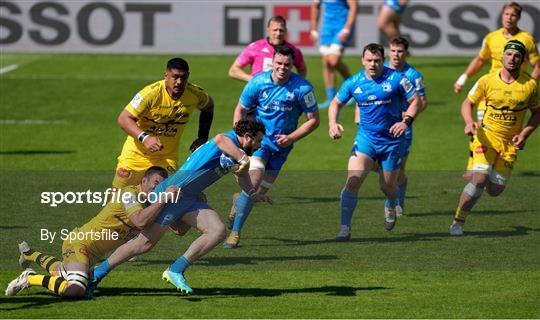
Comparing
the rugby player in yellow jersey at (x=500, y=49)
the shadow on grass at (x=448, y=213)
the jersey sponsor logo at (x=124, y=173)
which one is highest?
the jersey sponsor logo at (x=124, y=173)

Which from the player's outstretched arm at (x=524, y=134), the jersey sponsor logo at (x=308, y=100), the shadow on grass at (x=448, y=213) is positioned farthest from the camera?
the shadow on grass at (x=448, y=213)

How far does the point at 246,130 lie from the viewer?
12453 millimetres

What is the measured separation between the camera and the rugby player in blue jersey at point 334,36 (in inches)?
1009

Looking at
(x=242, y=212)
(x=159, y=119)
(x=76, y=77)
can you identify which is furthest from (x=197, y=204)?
(x=76, y=77)

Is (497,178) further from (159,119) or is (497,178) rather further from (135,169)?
(135,169)

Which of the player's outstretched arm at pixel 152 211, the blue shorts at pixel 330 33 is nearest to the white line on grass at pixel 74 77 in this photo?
the blue shorts at pixel 330 33

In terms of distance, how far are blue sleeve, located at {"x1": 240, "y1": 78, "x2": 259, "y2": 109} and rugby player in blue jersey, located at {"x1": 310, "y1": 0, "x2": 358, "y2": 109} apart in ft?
33.6

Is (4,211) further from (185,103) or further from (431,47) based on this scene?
(431,47)

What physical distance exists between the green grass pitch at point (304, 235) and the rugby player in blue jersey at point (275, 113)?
1.73 ft

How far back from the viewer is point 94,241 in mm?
12305

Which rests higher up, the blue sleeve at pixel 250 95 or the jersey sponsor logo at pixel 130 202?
the jersey sponsor logo at pixel 130 202

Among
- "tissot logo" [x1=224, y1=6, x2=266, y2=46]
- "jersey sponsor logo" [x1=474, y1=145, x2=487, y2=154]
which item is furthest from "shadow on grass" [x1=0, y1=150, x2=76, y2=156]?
"tissot logo" [x1=224, y1=6, x2=266, y2=46]

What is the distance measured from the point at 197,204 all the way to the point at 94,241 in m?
1.10

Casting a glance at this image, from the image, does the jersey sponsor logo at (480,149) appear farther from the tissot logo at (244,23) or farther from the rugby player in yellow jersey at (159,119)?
the tissot logo at (244,23)
